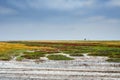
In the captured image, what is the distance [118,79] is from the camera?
2378 cm

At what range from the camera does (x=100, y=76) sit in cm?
2552

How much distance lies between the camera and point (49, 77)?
2488 centimetres

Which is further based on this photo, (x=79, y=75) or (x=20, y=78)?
Result: (x=79, y=75)

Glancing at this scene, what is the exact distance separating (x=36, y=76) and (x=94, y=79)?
5507 millimetres

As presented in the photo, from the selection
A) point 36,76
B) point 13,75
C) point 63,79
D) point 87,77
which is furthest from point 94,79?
point 13,75

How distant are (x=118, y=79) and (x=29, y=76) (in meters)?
8.18

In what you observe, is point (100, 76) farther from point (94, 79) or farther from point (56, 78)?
point (56, 78)

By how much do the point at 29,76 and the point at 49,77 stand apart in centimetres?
197

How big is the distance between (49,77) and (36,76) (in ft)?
4.54

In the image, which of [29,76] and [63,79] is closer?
[63,79]

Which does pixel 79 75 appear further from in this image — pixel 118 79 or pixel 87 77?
pixel 118 79

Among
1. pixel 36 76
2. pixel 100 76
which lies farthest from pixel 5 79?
pixel 100 76

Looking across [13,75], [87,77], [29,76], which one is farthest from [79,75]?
[13,75]

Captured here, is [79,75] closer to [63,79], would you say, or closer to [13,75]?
[63,79]
